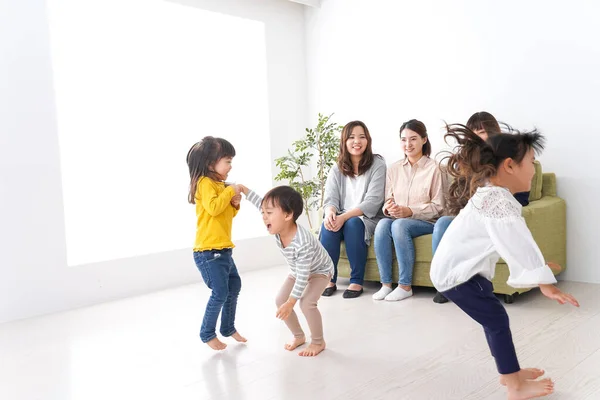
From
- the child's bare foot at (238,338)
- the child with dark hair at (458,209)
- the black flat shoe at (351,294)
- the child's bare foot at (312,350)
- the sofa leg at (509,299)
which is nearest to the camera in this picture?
the child's bare foot at (312,350)

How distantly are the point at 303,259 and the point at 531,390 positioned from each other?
995mm

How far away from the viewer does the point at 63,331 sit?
10.7 ft

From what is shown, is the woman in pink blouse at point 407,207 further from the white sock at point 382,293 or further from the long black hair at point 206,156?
the long black hair at point 206,156

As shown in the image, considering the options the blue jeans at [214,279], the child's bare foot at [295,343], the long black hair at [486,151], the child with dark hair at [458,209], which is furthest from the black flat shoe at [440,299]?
the long black hair at [486,151]

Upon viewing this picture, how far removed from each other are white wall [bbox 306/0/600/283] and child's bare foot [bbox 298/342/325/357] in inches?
85.9

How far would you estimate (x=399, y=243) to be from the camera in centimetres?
363

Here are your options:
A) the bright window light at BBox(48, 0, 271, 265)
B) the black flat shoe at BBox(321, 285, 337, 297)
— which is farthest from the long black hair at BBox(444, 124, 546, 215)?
the bright window light at BBox(48, 0, 271, 265)

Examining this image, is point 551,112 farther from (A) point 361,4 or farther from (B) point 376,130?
(A) point 361,4

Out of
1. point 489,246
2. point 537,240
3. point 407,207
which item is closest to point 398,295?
point 407,207

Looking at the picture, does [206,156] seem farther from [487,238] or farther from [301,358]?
[487,238]

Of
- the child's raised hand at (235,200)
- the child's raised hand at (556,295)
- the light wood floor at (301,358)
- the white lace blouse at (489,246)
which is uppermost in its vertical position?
the child's raised hand at (235,200)

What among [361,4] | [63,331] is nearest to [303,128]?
[361,4]

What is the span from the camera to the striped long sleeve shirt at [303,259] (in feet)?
8.06

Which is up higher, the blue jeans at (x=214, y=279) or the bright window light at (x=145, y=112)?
the bright window light at (x=145, y=112)
